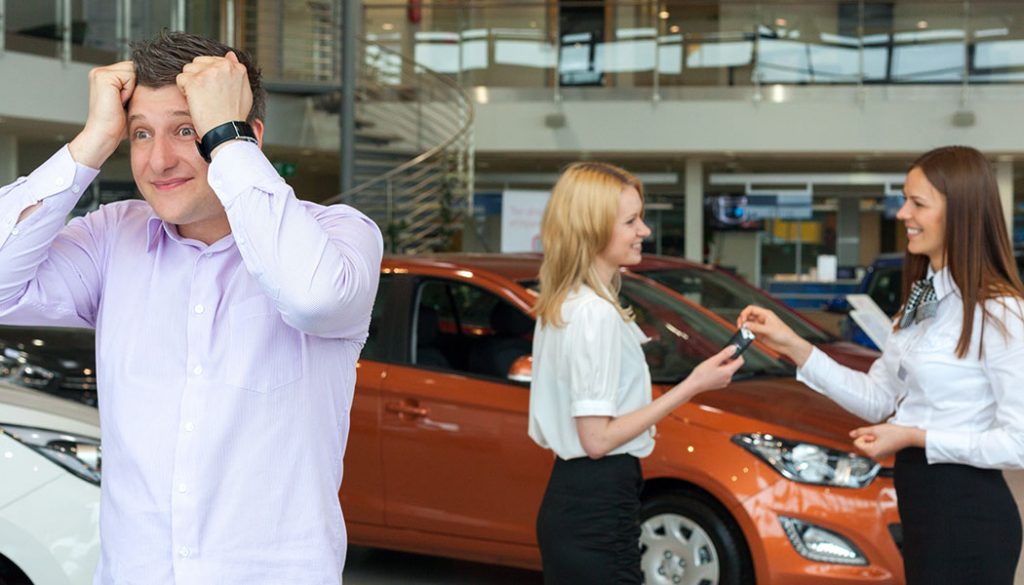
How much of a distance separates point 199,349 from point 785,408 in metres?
3.61

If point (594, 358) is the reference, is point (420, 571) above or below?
below

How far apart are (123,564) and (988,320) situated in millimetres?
1964

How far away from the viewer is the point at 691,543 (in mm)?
4914

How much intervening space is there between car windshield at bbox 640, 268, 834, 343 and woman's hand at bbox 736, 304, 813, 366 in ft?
12.1

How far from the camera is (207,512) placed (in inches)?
70.1

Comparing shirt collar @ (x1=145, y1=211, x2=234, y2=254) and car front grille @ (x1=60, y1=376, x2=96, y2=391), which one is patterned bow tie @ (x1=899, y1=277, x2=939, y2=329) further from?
car front grille @ (x1=60, y1=376, x2=96, y2=391)

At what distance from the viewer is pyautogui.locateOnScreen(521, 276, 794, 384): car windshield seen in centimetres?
549

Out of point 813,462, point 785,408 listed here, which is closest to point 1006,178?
point 785,408

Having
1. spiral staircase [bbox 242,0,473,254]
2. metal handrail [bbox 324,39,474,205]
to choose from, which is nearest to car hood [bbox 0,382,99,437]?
metal handrail [bbox 324,39,474,205]

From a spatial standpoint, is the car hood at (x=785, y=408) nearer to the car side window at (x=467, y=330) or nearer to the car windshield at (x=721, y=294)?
the car side window at (x=467, y=330)

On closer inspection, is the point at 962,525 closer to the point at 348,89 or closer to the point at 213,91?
the point at 213,91

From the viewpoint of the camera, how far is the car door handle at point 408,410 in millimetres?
5383

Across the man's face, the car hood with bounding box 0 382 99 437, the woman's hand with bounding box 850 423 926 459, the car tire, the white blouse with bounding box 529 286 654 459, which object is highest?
the man's face

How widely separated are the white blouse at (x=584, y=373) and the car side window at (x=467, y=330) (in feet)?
6.58
